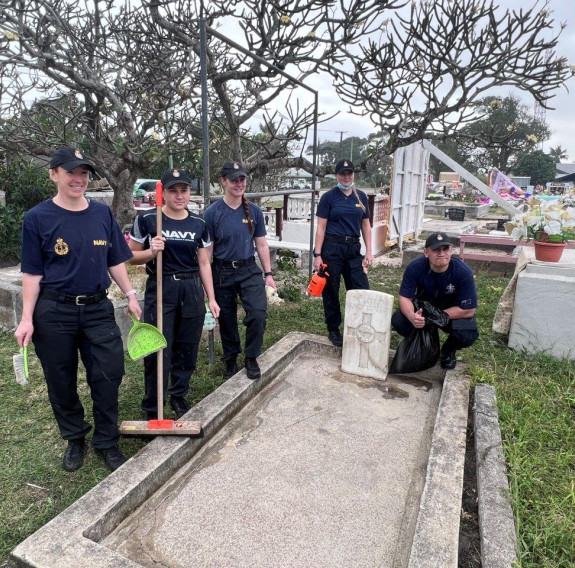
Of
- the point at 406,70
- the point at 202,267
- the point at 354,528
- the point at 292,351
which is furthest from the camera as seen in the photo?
the point at 406,70

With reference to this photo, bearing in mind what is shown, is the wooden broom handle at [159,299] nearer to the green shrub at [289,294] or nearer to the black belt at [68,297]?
the black belt at [68,297]

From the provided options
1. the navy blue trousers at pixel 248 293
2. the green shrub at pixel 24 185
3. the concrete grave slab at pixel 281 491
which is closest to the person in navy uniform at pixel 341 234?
the navy blue trousers at pixel 248 293

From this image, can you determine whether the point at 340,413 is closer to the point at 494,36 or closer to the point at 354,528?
the point at 354,528

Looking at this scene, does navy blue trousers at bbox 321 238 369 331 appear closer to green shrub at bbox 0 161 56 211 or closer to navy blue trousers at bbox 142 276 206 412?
navy blue trousers at bbox 142 276 206 412

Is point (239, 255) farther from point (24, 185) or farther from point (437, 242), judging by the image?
point (24, 185)

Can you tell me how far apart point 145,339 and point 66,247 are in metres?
0.68

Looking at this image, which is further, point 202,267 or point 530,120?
point 530,120

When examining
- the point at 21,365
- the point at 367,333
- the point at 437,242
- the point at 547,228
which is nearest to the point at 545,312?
the point at 547,228

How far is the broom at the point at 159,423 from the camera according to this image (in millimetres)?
2570

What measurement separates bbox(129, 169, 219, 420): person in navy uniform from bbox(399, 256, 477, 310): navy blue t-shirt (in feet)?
5.53

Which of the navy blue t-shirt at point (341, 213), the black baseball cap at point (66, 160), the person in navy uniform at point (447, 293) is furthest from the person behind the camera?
the navy blue t-shirt at point (341, 213)

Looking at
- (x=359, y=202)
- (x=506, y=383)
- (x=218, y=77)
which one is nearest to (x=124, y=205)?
(x=218, y=77)

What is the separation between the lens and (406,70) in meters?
6.12

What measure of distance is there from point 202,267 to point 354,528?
71.6 inches
